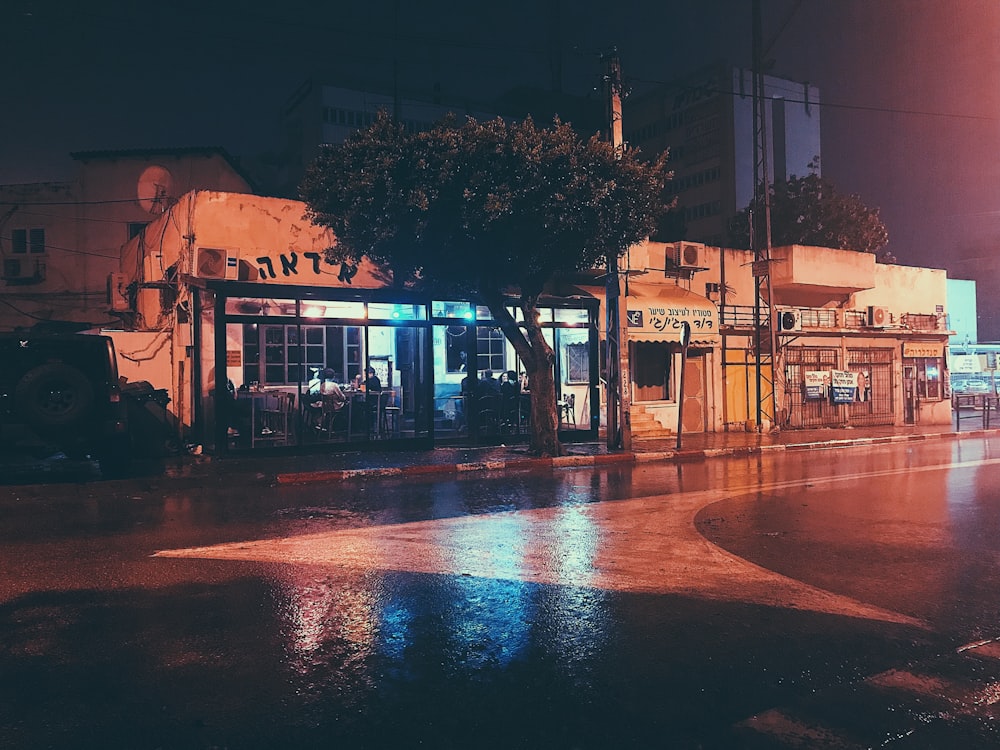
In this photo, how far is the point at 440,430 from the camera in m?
19.8

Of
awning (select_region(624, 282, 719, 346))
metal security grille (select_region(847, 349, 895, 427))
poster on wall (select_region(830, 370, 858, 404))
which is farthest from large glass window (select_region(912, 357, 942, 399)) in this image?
awning (select_region(624, 282, 719, 346))

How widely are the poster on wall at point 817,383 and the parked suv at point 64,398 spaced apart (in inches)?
792

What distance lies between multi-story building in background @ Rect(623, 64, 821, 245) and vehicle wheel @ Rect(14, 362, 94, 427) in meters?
50.4

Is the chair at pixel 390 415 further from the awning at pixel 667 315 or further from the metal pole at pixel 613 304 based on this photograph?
the awning at pixel 667 315

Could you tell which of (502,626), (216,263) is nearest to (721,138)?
(216,263)

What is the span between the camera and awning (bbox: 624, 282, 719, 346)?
19.7m

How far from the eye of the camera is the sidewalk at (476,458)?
13.3 m

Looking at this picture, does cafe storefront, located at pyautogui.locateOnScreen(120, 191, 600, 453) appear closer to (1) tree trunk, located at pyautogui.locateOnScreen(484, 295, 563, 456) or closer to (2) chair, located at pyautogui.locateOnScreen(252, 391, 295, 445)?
(2) chair, located at pyautogui.locateOnScreen(252, 391, 295, 445)

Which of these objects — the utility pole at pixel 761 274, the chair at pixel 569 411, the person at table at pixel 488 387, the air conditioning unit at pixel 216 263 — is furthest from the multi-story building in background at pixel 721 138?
the air conditioning unit at pixel 216 263

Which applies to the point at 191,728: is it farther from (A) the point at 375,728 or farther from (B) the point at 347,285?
(B) the point at 347,285

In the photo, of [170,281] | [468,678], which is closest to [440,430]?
[170,281]

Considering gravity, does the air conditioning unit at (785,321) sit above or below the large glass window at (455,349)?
above

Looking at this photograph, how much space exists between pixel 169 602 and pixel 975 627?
18.2 feet

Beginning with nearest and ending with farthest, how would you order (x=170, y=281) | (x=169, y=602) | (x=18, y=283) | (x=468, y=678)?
(x=468, y=678)
(x=169, y=602)
(x=170, y=281)
(x=18, y=283)
